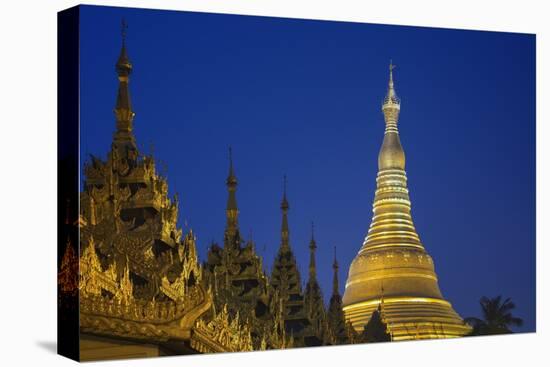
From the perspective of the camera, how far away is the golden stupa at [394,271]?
15812 millimetres

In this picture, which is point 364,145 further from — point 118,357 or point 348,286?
point 118,357

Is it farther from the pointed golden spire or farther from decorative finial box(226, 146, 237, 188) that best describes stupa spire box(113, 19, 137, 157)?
the pointed golden spire

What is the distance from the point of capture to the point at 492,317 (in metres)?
16.3

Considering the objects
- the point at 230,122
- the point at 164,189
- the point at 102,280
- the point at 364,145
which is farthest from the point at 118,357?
the point at 364,145

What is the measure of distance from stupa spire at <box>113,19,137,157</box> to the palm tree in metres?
4.49

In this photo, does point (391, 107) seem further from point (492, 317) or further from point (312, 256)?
point (492, 317)

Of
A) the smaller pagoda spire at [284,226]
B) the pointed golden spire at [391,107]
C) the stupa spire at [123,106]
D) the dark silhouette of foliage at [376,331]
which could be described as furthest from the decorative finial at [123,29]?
the dark silhouette of foliage at [376,331]

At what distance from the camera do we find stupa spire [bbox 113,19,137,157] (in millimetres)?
13969

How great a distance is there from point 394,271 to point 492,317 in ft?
4.01

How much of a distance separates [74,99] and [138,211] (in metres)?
1.33

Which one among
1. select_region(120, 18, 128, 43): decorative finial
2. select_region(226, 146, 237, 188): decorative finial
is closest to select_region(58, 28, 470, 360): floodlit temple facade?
select_region(226, 146, 237, 188): decorative finial

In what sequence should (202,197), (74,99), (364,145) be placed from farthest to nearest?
(364,145)
(202,197)
(74,99)

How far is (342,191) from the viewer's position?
51.5 ft

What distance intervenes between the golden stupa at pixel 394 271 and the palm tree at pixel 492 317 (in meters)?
0.12
